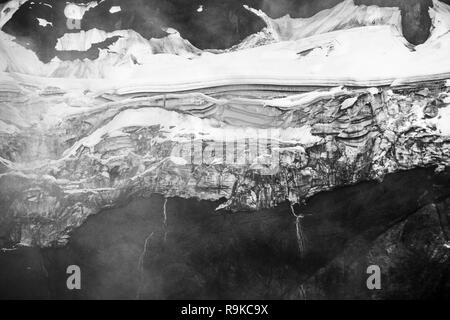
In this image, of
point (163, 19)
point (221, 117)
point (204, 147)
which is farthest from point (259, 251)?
point (163, 19)

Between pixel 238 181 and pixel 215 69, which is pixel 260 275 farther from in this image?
pixel 215 69

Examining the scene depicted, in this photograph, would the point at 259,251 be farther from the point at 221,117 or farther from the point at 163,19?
the point at 163,19

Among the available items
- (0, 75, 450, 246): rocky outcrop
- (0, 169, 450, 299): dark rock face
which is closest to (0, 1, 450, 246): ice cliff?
(0, 75, 450, 246): rocky outcrop

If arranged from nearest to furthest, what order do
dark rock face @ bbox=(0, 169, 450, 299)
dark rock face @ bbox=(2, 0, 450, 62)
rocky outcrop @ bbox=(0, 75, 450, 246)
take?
dark rock face @ bbox=(0, 169, 450, 299) → rocky outcrop @ bbox=(0, 75, 450, 246) → dark rock face @ bbox=(2, 0, 450, 62)

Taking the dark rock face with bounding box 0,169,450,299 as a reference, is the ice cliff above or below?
above

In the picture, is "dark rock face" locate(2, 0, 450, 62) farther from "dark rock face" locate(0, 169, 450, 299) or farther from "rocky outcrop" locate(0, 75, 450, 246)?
"dark rock face" locate(0, 169, 450, 299)

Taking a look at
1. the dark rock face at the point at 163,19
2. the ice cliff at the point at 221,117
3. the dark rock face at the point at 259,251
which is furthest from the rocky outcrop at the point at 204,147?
the dark rock face at the point at 163,19
